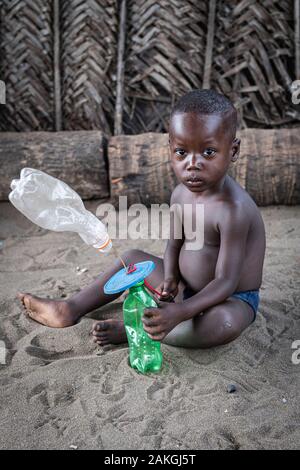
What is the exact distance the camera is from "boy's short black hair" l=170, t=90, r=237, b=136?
1611mm

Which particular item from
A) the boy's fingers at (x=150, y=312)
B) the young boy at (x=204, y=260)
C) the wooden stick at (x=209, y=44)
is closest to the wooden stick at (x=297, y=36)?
the wooden stick at (x=209, y=44)

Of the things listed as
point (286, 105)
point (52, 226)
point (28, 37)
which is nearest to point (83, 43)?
point (28, 37)

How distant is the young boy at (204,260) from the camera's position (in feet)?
5.31

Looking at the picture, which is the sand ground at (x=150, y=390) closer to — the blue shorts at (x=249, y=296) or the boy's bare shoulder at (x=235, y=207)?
the blue shorts at (x=249, y=296)

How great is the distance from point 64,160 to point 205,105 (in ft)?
7.32

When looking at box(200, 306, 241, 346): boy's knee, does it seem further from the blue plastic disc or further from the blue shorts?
the blue plastic disc

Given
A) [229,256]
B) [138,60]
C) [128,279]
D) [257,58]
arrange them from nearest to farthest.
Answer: [128,279], [229,256], [257,58], [138,60]

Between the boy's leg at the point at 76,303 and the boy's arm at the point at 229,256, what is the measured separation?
1.42ft

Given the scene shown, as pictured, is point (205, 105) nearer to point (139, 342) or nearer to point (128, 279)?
point (128, 279)

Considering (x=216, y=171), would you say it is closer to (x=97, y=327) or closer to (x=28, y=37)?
(x=97, y=327)

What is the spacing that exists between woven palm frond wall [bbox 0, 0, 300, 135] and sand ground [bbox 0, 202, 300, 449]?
2.27 meters

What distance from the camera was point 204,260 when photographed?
75.2 inches

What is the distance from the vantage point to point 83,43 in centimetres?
421

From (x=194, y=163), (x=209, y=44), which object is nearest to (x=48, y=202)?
(x=194, y=163)
